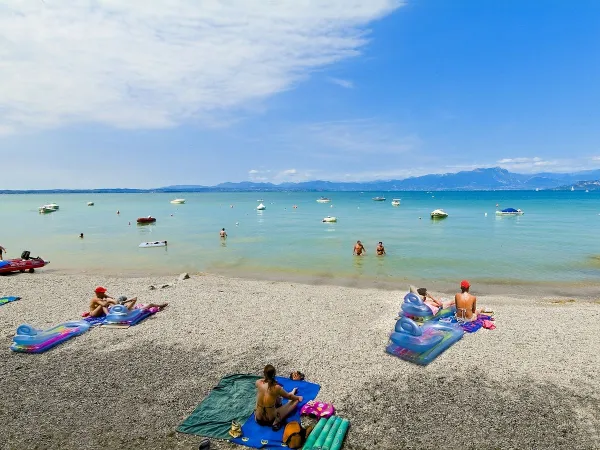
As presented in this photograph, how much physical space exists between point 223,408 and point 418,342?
531 centimetres

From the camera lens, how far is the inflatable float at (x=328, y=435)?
648cm

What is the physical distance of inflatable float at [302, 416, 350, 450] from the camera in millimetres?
6480

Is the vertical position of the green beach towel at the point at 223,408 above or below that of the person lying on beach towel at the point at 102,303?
below

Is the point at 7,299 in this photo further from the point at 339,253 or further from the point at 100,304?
the point at 339,253

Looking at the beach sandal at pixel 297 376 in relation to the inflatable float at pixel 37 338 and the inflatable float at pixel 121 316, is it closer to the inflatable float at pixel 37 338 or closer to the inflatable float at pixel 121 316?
the inflatable float at pixel 121 316

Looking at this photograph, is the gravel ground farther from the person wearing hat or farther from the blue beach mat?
the person wearing hat

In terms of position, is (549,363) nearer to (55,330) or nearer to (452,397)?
(452,397)

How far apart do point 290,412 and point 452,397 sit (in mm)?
3490

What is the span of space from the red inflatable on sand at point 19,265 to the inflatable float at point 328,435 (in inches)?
862

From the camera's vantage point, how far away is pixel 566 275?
71.5ft

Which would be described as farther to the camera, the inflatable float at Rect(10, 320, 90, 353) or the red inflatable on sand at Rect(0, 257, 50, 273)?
the red inflatable on sand at Rect(0, 257, 50, 273)

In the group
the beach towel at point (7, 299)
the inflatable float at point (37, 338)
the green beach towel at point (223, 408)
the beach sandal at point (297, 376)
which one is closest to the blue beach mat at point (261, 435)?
the green beach towel at point (223, 408)

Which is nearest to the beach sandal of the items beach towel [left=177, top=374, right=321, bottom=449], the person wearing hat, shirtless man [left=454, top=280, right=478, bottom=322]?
beach towel [left=177, top=374, right=321, bottom=449]

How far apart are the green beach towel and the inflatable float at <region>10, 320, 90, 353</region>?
562cm
